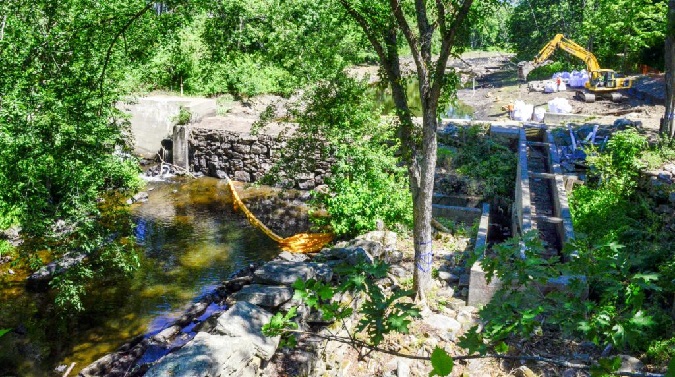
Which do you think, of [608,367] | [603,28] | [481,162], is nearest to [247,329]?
[608,367]

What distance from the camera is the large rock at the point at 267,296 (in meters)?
5.75

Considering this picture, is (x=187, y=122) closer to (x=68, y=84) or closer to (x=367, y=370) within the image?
(x=68, y=84)

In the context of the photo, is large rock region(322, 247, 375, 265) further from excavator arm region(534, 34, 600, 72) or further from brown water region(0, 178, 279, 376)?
excavator arm region(534, 34, 600, 72)

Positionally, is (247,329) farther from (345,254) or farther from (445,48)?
(445,48)

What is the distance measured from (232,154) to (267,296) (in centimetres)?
1130

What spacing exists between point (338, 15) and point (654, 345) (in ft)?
18.9

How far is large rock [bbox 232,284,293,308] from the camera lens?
18.9ft

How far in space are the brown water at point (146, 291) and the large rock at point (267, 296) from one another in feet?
10.1

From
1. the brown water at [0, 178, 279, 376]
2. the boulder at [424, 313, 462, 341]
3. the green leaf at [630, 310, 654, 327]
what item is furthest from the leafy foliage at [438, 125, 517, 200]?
the green leaf at [630, 310, 654, 327]

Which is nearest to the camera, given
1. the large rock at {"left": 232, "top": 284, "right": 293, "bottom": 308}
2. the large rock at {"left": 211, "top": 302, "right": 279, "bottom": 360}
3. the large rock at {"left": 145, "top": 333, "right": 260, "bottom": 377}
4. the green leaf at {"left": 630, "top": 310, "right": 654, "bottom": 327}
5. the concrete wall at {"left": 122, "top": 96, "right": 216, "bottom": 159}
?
the green leaf at {"left": 630, "top": 310, "right": 654, "bottom": 327}

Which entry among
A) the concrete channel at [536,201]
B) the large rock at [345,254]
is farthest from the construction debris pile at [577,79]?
the large rock at [345,254]

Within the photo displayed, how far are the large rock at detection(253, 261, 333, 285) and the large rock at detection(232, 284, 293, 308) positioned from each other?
0.99 feet

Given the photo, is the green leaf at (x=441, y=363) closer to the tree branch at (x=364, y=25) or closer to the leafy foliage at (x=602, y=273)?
the leafy foliage at (x=602, y=273)

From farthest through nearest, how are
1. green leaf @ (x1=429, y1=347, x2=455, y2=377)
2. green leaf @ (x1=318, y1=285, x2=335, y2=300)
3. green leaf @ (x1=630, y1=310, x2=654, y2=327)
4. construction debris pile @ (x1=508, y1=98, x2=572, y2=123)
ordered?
construction debris pile @ (x1=508, y1=98, x2=572, y2=123) → green leaf @ (x1=318, y1=285, x2=335, y2=300) → green leaf @ (x1=630, y1=310, x2=654, y2=327) → green leaf @ (x1=429, y1=347, x2=455, y2=377)
